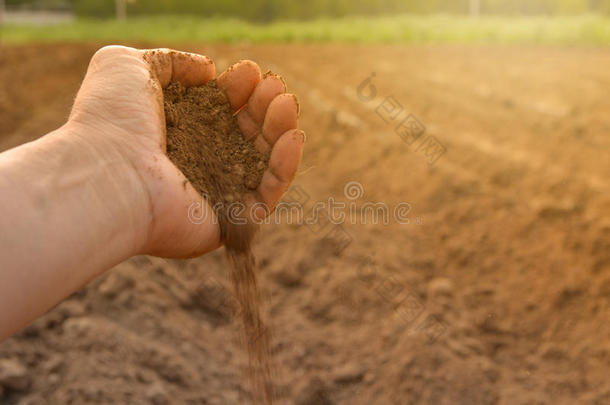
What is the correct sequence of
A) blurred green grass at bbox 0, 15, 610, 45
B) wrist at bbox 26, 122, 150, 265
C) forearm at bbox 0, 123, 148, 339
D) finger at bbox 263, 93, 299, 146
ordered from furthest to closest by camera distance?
blurred green grass at bbox 0, 15, 610, 45, finger at bbox 263, 93, 299, 146, wrist at bbox 26, 122, 150, 265, forearm at bbox 0, 123, 148, 339

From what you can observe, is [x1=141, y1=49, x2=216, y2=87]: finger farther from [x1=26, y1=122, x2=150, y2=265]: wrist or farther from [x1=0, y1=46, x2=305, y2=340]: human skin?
[x1=26, y1=122, x2=150, y2=265]: wrist

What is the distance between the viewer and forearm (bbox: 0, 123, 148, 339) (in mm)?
1111

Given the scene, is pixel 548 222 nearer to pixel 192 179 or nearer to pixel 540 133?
pixel 540 133

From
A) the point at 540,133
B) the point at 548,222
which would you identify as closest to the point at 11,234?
the point at 548,222

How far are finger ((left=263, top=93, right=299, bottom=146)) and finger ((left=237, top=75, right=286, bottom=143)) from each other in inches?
2.1

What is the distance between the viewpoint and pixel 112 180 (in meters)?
1.31

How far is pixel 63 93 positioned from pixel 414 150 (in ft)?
10.6

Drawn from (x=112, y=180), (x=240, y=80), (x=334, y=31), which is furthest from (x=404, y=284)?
(x=334, y=31)

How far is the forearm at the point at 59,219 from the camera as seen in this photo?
1.11m

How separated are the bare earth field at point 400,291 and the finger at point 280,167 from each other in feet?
1.69

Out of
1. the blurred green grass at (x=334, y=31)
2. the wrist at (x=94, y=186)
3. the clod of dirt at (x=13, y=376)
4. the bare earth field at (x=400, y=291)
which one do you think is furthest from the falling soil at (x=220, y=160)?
the blurred green grass at (x=334, y=31)

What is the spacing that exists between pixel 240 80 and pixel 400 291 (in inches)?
48.9

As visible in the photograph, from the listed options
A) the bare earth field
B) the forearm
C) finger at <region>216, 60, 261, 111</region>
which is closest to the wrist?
the forearm

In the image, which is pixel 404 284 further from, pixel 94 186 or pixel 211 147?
pixel 94 186
